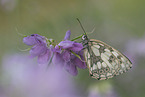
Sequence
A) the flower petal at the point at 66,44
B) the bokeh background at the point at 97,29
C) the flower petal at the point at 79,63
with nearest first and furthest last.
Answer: the flower petal at the point at 66,44 < the flower petal at the point at 79,63 < the bokeh background at the point at 97,29

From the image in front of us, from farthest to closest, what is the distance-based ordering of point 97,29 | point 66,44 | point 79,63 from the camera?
point 97,29 < point 79,63 < point 66,44

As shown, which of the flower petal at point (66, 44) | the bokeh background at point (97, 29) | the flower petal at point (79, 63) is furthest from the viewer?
the bokeh background at point (97, 29)

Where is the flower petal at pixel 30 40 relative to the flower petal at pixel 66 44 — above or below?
above

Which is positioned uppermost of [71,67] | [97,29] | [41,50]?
[97,29]

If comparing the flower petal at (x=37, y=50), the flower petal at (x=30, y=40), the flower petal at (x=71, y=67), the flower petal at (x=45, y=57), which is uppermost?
the flower petal at (x=30, y=40)

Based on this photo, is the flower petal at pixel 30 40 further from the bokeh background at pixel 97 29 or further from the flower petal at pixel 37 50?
the bokeh background at pixel 97 29

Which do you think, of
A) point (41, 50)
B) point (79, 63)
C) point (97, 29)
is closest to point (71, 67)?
point (79, 63)

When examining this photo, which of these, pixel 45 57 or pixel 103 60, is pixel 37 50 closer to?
pixel 45 57

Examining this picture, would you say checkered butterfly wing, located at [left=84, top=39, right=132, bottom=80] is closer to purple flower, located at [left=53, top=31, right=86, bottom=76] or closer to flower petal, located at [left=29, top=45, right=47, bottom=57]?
purple flower, located at [left=53, top=31, right=86, bottom=76]

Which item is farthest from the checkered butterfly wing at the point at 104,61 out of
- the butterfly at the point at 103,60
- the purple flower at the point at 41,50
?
the purple flower at the point at 41,50
